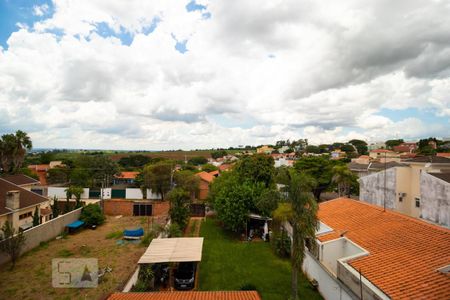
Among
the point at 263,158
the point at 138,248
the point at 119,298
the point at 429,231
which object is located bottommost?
the point at 138,248

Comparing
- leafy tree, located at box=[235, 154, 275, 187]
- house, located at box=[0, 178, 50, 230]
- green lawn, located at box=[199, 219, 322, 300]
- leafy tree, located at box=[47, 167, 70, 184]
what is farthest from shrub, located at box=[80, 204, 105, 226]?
leafy tree, located at box=[47, 167, 70, 184]

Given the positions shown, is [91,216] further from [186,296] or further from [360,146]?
[360,146]

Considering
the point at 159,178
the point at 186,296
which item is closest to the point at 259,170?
the point at 186,296

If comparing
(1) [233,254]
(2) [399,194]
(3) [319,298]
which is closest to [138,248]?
(1) [233,254]

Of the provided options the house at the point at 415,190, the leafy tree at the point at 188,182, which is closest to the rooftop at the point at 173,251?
the house at the point at 415,190

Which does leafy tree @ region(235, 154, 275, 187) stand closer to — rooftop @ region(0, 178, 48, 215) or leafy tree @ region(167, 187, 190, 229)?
leafy tree @ region(167, 187, 190, 229)

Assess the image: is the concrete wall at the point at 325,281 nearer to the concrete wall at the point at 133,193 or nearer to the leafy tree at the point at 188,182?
the leafy tree at the point at 188,182

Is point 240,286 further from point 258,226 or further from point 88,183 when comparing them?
point 88,183
